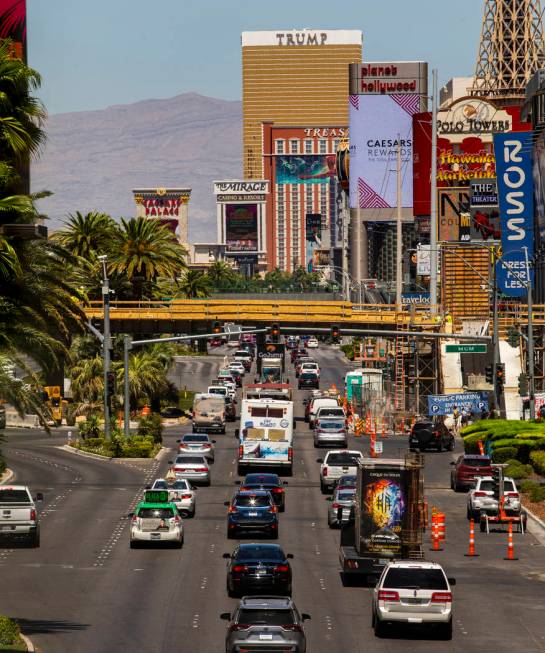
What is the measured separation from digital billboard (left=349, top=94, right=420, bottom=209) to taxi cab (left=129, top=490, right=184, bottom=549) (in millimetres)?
136687

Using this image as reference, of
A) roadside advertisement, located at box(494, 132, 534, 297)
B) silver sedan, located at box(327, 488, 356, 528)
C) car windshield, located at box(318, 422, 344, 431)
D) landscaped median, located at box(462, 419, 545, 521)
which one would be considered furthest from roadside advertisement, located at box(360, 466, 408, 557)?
roadside advertisement, located at box(494, 132, 534, 297)

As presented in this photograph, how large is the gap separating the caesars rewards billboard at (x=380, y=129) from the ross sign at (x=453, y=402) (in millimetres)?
101857

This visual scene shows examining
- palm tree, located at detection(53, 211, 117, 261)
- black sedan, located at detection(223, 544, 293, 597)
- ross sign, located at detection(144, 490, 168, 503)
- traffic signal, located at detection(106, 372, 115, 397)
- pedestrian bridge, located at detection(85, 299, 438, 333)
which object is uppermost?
palm tree, located at detection(53, 211, 117, 261)

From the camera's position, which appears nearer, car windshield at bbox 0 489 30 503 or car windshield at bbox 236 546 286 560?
car windshield at bbox 236 546 286 560

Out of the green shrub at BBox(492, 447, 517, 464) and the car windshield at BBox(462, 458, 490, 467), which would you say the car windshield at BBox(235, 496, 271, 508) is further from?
the green shrub at BBox(492, 447, 517, 464)

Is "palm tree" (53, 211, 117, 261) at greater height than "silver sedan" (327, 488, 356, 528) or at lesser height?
greater

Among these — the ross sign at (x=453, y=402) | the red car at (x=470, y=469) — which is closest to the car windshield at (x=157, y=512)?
the red car at (x=470, y=469)

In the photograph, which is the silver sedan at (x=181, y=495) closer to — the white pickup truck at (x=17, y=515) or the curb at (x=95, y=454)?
the white pickup truck at (x=17, y=515)

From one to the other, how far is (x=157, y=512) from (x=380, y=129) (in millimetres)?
141853

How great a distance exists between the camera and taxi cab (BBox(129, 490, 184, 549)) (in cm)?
4575

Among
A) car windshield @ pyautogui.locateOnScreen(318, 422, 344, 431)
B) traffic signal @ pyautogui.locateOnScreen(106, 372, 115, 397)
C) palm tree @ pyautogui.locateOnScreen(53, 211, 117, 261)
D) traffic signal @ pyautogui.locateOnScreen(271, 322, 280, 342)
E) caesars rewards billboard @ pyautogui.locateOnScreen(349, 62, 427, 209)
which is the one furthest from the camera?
caesars rewards billboard @ pyautogui.locateOnScreen(349, 62, 427, 209)

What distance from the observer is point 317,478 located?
7050 centimetres

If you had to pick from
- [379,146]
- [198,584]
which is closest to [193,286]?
[379,146]

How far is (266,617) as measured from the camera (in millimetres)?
27234
